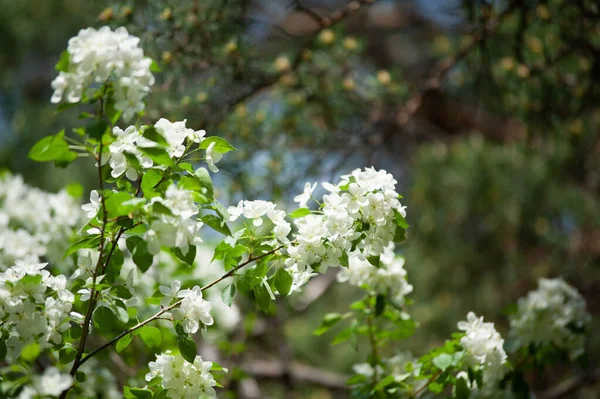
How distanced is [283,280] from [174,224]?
0.25 m

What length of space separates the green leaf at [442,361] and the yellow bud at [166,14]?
1.24 meters

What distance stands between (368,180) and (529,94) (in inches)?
61.9

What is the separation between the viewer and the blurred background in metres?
2.02

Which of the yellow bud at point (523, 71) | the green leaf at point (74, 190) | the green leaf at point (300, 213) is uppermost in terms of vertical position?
the yellow bud at point (523, 71)

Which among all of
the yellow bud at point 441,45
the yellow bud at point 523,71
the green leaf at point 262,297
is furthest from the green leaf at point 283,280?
the yellow bud at point 441,45

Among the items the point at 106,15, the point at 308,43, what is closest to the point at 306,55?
the point at 308,43

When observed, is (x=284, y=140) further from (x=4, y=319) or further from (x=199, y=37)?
(x=4, y=319)

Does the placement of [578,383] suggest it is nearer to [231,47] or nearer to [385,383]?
[385,383]

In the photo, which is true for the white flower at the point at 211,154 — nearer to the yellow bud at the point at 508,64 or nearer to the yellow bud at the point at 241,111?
the yellow bud at the point at 241,111

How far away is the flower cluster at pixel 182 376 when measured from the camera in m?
1.12

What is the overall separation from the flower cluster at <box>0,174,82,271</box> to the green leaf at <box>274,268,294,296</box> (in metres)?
0.96

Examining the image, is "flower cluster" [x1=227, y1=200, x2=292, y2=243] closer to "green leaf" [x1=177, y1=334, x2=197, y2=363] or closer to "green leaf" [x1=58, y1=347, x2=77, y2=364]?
"green leaf" [x1=177, y1=334, x2=197, y2=363]

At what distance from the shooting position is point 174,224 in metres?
0.95

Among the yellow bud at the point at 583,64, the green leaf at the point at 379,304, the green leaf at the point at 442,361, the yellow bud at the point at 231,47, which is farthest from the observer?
the yellow bud at the point at 583,64
